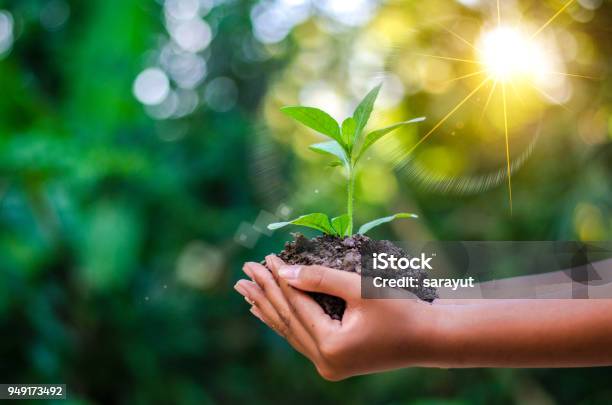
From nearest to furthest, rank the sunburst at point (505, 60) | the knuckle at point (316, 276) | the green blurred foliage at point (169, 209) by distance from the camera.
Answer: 1. the knuckle at point (316, 276)
2. the sunburst at point (505, 60)
3. the green blurred foliage at point (169, 209)

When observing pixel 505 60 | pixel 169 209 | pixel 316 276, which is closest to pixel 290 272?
pixel 316 276

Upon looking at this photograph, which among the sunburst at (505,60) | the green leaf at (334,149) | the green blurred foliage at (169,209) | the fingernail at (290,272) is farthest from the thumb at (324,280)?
the green blurred foliage at (169,209)

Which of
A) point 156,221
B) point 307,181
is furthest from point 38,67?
point 307,181

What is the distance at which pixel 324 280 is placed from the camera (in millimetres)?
504

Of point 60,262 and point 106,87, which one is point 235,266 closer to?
point 60,262

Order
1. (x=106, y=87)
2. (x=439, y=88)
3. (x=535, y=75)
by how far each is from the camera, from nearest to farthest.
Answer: (x=535, y=75)
(x=439, y=88)
(x=106, y=87)

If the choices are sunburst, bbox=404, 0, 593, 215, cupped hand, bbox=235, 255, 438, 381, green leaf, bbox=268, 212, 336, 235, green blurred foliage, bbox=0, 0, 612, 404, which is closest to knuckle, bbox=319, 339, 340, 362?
cupped hand, bbox=235, 255, 438, 381

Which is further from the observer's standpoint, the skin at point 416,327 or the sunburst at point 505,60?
the sunburst at point 505,60

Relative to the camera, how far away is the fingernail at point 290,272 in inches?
20.1

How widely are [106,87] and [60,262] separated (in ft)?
2.19

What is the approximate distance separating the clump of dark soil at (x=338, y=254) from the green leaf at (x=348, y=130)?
9cm

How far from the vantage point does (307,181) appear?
7.89ft

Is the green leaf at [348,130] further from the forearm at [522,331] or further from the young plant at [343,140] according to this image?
the forearm at [522,331]

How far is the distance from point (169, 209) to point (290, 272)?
206 cm
